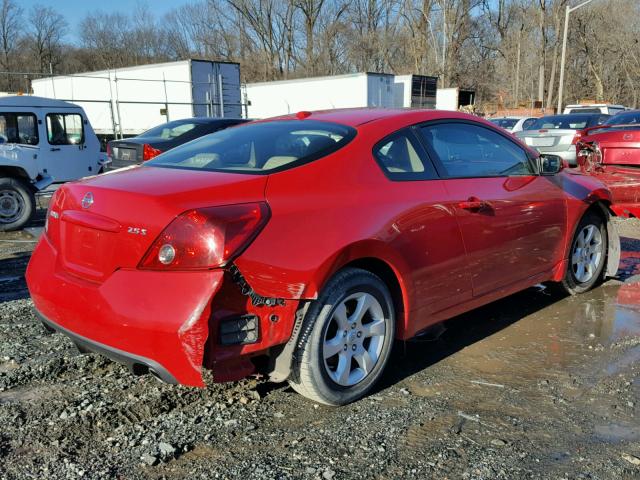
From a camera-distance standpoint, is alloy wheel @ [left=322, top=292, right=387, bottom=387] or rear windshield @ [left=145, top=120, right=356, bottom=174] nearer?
alloy wheel @ [left=322, top=292, right=387, bottom=387]

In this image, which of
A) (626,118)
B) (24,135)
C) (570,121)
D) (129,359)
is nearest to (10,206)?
(24,135)

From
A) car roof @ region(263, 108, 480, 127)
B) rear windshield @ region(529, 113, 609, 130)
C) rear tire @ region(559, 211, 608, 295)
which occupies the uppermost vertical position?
car roof @ region(263, 108, 480, 127)

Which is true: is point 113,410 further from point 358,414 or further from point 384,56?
point 384,56

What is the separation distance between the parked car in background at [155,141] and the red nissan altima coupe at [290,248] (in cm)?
708

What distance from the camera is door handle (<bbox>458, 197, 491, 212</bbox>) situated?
384cm

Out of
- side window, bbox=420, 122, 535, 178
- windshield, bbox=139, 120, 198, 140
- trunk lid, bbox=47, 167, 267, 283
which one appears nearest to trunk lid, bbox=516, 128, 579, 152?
windshield, bbox=139, 120, 198, 140

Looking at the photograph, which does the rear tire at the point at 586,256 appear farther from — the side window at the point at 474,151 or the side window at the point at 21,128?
the side window at the point at 21,128

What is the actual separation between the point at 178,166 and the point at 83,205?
63cm

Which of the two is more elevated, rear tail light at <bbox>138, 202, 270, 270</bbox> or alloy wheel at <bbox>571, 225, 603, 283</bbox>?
rear tail light at <bbox>138, 202, 270, 270</bbox>

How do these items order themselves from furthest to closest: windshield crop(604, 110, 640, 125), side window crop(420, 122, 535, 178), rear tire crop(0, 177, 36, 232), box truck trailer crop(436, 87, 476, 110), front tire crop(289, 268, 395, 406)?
box truck trailer crop(436, 87, 476, 110)
windshield crop(604, 110, 640, 125)
rear tire crop(0, 177, 36, 232)
side window crop(420, 122, 535, 178)
front tire crop(289, 268, 395, 406)

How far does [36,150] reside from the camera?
998cm

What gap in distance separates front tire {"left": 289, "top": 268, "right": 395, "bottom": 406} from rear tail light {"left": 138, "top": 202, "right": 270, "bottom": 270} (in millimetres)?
557

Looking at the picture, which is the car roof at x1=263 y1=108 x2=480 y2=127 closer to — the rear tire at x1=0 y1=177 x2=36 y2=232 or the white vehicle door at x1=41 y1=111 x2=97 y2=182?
the rear tire at x1=0 y1=177 x2=36 y2=232

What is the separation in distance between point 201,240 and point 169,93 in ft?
75.1
